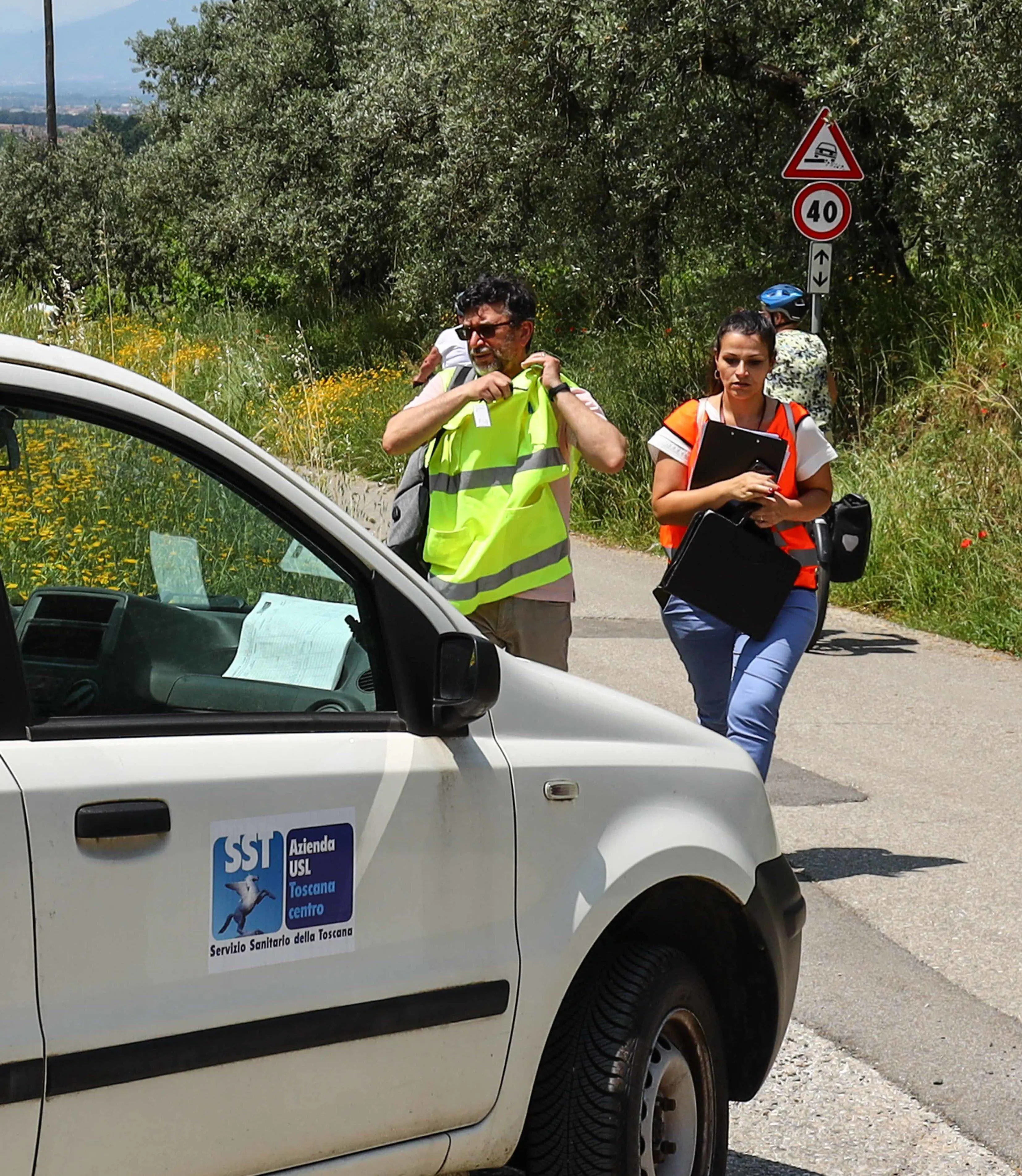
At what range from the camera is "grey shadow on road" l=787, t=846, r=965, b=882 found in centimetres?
650

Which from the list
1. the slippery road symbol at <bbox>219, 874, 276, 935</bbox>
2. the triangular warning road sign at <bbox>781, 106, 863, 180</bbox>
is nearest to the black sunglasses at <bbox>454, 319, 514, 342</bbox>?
the slippery road symbol at <bbox>219, 874, 276, 935</bbox>

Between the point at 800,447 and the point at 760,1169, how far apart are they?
2.58 metres

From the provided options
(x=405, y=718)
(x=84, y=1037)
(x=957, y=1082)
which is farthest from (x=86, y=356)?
(x=957, y=1082)

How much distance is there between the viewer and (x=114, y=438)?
8.89 ft

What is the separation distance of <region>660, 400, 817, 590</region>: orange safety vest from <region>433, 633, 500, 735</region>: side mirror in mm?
3058

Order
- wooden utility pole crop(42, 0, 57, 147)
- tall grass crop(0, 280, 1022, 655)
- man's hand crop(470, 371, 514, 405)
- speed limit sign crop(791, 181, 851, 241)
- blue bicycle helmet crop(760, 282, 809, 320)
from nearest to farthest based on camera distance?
man's hand crop(470, 371, 514, 405)
blue bicycle helmet crop(760, 282, 809, 320)
tall grass crop(0, 280, 1022, 655)
speed limit sign crop(791, 181, 851, 241)
wooden utility pole crop(42, 0, 57, 147)

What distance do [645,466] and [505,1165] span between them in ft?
40.6

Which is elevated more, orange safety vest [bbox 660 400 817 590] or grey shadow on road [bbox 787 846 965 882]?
orange safety vest [bbox 660 400 817 590]

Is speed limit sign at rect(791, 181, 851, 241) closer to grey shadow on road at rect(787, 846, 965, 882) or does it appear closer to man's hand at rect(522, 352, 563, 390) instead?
grey shadow on road at rect(787, 846, 965, 882)

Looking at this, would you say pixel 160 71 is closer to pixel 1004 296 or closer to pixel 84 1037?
pixel 1004 296

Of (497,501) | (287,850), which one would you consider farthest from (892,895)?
(287,850)

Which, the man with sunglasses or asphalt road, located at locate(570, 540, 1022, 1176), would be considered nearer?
asphalt road, located at locate(570, 540, 1022, 1176)

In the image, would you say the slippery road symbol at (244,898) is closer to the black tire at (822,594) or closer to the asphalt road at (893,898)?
the asphalt road at (893,898)

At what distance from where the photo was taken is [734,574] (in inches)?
227
